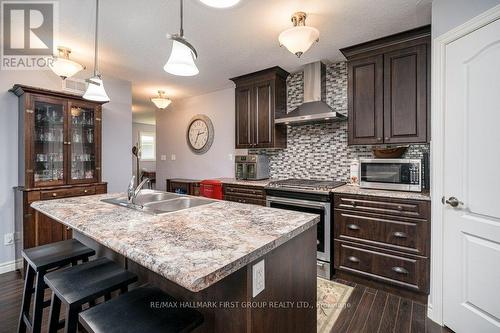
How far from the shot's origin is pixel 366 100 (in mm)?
2629

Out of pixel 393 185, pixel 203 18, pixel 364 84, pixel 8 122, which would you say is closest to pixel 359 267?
pixel 393 185

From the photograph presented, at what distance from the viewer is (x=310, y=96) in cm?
317

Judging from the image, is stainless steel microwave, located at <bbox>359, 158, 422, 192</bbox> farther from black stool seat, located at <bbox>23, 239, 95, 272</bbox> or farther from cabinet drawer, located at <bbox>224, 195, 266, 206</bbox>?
black stool seat, located at <bbox>23, 239, 95, 272</bbox>

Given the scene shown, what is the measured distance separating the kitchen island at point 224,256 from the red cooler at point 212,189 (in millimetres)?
1956

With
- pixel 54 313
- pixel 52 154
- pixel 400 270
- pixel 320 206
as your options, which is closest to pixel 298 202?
pixel 320 206

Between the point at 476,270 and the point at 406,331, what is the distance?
26.0 inches

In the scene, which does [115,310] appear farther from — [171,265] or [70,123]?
[70,123]

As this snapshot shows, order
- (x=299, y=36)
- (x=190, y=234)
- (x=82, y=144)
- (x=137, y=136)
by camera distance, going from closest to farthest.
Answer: (x=190, y=234) → (x=299, y=36) → (x=82, y=144) → (x=137, y=136)

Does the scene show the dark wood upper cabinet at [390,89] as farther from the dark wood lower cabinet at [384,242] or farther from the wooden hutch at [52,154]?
the wooden hutch at [52,154]

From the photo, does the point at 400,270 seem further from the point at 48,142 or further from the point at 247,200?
the point at 48,142

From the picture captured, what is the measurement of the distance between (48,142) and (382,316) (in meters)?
3.87

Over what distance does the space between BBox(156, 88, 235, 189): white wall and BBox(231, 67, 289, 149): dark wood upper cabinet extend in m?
0.59

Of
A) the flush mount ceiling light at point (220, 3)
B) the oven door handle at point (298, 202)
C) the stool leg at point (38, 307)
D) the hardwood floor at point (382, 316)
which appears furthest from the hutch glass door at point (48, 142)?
the hardwood floor at point (382, 316)

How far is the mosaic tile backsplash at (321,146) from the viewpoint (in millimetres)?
3113
